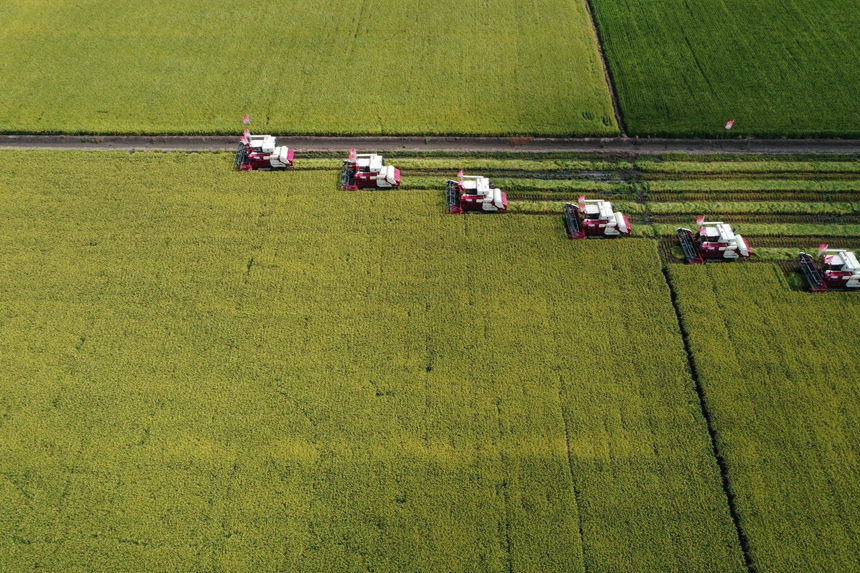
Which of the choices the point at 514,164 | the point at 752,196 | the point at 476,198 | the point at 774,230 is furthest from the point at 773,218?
the point at 476,198

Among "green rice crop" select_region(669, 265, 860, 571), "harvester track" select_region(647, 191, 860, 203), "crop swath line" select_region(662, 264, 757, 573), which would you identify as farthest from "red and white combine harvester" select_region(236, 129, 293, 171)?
"green rice crop" select_region(669, 265, 860, 571)

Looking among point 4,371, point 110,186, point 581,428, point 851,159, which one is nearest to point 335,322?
point 581,428

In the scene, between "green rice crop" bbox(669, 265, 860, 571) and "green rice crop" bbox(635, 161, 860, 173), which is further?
"green rice crop" bbox(635, 161, 860, 173)

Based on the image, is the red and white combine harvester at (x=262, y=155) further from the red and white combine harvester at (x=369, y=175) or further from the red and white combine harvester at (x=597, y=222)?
the red and white combine harvester at (x=597, y=222)

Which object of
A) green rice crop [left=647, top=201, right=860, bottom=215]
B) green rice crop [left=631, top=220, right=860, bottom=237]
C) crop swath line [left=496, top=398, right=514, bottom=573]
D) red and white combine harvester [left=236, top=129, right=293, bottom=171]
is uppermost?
red and white combine harvester [left=236, top=129, right=293, bottom=171]

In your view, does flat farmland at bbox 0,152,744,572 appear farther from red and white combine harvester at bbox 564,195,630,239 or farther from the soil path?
the soil path

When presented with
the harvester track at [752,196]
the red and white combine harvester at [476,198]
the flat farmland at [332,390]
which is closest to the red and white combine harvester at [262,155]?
the flat farmland at [332,390]
